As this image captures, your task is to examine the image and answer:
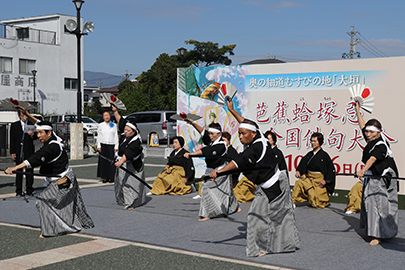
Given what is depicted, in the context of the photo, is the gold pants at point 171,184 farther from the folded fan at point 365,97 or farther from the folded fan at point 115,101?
the folded fan at point 365,97

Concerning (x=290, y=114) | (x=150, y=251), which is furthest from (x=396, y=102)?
(x=150, y=251)

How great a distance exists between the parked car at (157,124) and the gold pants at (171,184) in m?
13.1

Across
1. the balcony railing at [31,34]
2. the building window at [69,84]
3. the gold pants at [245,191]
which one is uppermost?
the balcony railing at [31,34]

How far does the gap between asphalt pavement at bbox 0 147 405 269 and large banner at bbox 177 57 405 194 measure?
1340mm

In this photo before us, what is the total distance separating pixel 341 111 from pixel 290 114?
1.04 meters

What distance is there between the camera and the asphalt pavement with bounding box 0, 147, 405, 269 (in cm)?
520

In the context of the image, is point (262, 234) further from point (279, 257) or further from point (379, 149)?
point (379, 149)

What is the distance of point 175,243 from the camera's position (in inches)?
241

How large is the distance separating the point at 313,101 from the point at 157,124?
15.2m

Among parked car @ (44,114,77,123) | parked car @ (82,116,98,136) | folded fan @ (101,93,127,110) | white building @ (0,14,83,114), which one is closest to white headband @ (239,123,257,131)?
folded fan @ (101,93,127,110)

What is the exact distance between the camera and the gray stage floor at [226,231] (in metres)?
5.42

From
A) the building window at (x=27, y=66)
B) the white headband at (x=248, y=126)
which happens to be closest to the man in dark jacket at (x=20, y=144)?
the white headband at (x=248, y=126)

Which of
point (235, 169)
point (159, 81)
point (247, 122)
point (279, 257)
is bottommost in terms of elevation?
point (279, 257)

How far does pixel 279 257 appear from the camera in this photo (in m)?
5.50
